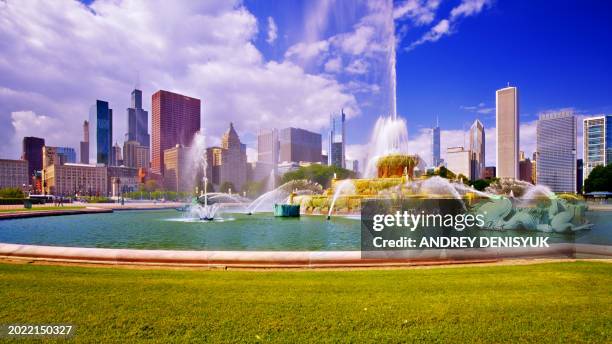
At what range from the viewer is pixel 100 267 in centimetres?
912

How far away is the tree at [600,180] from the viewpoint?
311ft

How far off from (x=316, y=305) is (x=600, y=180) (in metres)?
122

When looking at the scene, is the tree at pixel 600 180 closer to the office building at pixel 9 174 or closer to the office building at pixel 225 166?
the office building at pixel 225 166

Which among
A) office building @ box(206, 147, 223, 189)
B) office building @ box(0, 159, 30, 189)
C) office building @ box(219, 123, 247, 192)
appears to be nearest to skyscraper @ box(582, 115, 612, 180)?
office building @ box(219, 123, 247, 192)

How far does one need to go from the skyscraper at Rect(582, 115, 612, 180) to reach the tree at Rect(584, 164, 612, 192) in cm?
6793

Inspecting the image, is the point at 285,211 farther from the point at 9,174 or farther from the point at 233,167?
the point at 9,174

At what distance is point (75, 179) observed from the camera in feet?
616

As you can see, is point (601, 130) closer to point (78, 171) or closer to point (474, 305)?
point (474, 305)

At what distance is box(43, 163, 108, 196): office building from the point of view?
180875 millimetres

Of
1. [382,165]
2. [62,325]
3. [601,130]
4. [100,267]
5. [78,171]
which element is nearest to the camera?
[62,325]

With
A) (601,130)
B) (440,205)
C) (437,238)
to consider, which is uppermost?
(601,130)

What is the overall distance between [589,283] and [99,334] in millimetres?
9198

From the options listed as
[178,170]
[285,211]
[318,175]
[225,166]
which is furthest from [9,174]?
[285,211]

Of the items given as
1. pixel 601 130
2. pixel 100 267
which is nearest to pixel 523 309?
pixel 100 267
